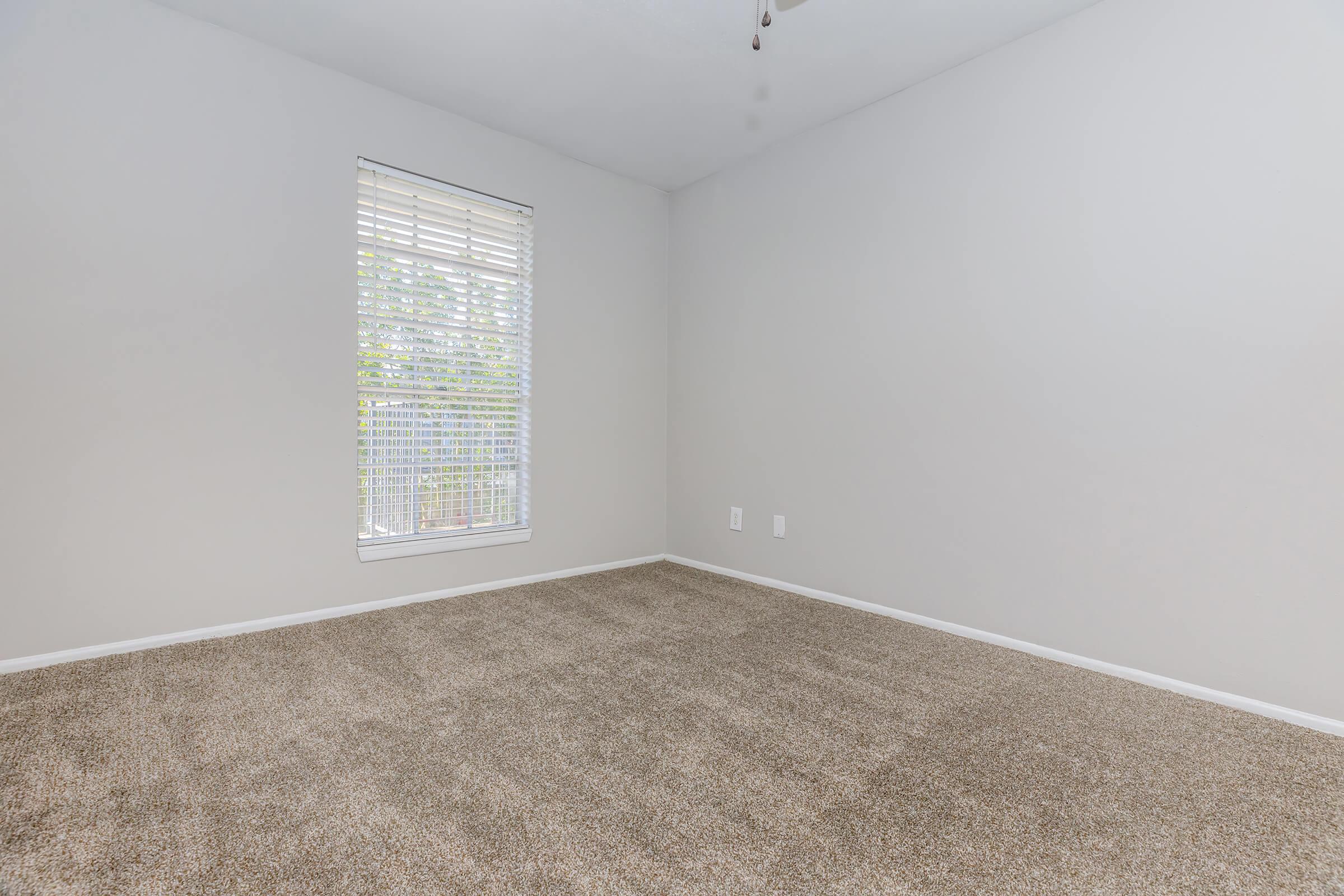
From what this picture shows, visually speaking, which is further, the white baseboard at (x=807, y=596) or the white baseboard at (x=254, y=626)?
the white baseboard at (x=254, y=626)

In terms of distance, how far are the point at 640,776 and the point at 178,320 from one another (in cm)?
226

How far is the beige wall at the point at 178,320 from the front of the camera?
1.95 meters

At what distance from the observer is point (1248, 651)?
179 cm

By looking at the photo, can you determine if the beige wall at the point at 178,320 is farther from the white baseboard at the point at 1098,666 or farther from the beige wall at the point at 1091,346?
the beige wall at the point at 1091,346

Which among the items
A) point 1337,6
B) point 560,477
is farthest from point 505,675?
point 1337,6

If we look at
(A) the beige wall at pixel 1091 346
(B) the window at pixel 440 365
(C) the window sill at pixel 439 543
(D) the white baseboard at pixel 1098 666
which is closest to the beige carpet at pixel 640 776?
(D) the white baseboard at pixel 1098 666

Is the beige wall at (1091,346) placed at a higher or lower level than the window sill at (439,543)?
higher

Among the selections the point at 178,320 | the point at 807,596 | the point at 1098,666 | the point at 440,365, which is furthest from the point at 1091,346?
the point at 178,320

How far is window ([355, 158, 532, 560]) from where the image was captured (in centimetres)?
266

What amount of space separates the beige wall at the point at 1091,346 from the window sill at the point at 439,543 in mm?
1381

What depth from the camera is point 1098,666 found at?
2.07 meters

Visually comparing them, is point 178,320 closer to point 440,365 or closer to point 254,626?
point 440,365

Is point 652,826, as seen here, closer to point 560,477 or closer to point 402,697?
point 402,697

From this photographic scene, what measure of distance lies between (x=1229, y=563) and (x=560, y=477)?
2747 millimetres
